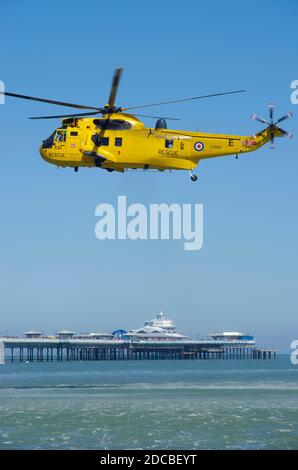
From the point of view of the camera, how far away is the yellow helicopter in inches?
1806

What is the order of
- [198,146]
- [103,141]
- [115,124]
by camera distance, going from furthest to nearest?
[115,124] < [103,141] < [198,146]

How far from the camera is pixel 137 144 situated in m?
46.2

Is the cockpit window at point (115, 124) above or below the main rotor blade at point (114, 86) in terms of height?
below

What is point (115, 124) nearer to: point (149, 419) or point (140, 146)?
point (140, 146)

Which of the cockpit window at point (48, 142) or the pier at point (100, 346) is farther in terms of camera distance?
the pier at point (100, 346)

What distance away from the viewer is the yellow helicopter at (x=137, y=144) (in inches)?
1806

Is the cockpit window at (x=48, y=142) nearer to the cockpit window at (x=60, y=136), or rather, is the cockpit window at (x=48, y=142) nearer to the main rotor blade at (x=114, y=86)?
the cockpit window at (x=60, y=136)

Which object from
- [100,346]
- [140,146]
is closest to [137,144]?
[140,146]

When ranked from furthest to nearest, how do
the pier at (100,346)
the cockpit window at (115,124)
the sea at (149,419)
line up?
the pier at (100,346), the cockpit window at (115,124), the sea at (149,419)

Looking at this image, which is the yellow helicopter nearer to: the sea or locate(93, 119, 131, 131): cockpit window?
locate(93, 119, 131, 131): cockpit window

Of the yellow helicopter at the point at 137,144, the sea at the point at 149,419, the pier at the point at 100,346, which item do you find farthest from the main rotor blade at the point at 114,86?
the pier at the point at 100,346
